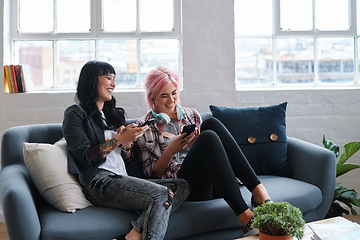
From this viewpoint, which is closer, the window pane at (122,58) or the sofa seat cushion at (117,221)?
the sofa seat cushion at (117,221)

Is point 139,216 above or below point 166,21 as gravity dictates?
below

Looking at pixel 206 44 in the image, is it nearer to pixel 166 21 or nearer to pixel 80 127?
Result: pixel 166 21

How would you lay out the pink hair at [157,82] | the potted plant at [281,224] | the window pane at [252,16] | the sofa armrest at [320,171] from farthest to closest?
the window pane at [252,16] → the pink hair at [157,82] → the sofa armrest at [320,171] → the potted plant at [281,224]

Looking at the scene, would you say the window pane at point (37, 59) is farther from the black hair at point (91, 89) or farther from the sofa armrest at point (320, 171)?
the sofa armrest at point (320, 171)

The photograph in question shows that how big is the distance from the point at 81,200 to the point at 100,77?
0.77 meters

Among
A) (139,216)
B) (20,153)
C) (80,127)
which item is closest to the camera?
(139,216)

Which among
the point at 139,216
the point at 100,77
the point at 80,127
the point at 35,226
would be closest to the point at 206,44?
the point at 100,77

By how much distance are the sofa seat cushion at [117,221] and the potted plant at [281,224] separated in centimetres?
65

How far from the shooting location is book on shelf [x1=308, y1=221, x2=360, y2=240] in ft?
5.20

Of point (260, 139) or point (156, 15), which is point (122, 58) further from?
point (260, 139)

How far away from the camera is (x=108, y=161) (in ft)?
7.88

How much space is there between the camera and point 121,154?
2.58 meters

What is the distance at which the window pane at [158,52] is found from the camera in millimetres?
3789

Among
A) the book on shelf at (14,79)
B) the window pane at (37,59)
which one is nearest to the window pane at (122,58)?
the window pane at (37,59)
